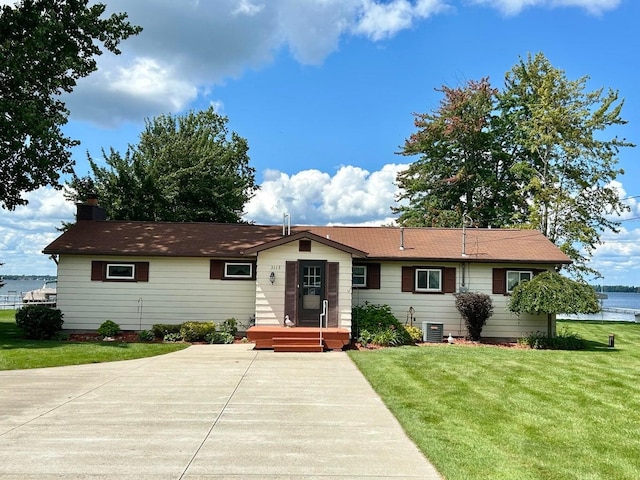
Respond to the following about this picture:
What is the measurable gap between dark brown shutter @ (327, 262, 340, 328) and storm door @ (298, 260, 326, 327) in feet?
0.66

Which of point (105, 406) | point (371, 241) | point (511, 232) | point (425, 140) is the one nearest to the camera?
Answer: point (105, 406)

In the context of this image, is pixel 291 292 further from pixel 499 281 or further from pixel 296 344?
pixel 499 281

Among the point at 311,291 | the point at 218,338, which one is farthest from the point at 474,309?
the point at 218,338

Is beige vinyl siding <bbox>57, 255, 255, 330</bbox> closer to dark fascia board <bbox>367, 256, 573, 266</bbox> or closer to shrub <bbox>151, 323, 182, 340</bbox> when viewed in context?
shrub <bbox>151, 323, 182, 340</bbox>

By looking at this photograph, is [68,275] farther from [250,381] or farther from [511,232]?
[511,232]

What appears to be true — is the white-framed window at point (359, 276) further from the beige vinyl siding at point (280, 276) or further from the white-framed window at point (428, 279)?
the beige vinyl siding at point (280, 276)

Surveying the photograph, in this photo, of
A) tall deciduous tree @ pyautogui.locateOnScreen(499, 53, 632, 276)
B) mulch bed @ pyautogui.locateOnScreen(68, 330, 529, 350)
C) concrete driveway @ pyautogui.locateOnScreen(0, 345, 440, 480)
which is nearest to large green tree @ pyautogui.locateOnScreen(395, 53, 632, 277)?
tall deciduous tree @ pyautogui.locateOnScreen(499, 53, 632, 276)

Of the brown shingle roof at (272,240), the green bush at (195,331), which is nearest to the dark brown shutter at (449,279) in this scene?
the brown shingle roof at (272,240)

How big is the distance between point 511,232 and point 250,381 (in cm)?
1465

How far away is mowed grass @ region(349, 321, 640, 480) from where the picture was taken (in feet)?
18.5

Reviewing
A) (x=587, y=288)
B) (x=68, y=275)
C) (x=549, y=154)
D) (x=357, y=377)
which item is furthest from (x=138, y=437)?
(x=549, y=154)

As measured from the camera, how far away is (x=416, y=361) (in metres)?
12.6

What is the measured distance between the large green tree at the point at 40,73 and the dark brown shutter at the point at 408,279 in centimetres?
1313

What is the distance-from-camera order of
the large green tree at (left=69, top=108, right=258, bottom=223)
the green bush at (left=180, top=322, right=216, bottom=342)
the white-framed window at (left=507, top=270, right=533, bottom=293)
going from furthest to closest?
1. the large green tree at (left=69, top=108, right=258, bottom=223)
2. the white-framed window at (left=507, top=270, right=533, bottom=293)
3. the green bush at (left=180, top=322, right=216, bottom=342)
